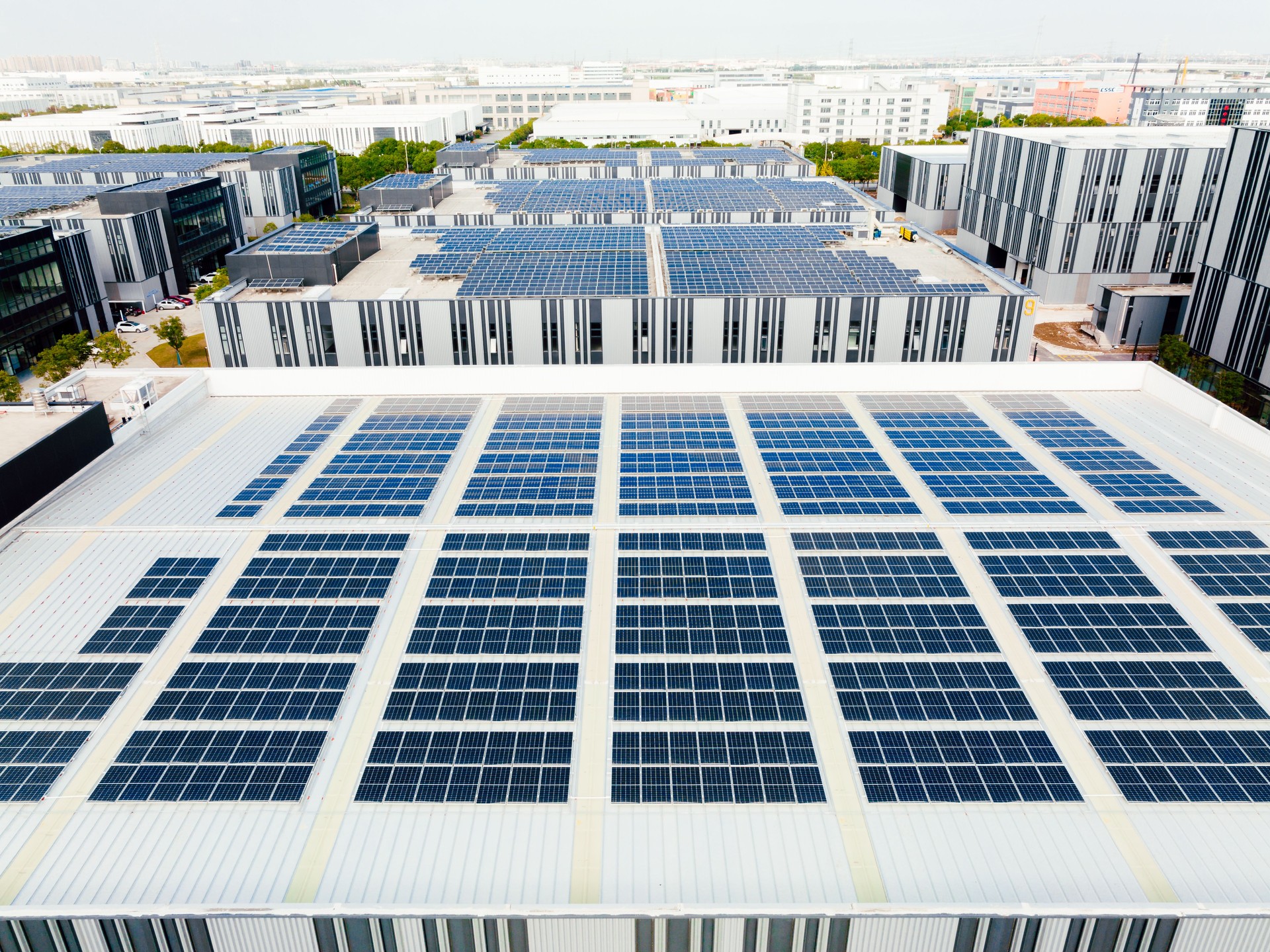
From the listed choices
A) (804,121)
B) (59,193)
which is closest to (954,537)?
(59,193)

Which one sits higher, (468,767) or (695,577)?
(695,577)

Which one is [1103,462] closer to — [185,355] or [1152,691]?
[1152,691]

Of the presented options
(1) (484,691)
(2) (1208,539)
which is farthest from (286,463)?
(2) (1208,539)

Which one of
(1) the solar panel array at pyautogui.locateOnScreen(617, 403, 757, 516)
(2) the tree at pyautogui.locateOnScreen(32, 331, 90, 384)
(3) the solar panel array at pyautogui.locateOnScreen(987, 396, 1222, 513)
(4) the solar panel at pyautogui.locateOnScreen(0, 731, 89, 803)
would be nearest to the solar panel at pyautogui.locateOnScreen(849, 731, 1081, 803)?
(1) the solar panel array at pyautogui.locateOnScreen(617, 403, 757, 516)

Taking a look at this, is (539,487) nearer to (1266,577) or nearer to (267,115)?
(1266,577)

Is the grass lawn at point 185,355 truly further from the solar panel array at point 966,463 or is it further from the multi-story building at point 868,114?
the multi-story building at point 868,114

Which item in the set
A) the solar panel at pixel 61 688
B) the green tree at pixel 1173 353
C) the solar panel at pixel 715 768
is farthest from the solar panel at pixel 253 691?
the green tree at pixel 1173 353

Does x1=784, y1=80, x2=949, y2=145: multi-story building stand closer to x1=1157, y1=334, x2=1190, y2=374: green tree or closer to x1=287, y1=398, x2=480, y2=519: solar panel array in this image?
x1=1157, y1=334, x2=1190, y2=374: green tree
